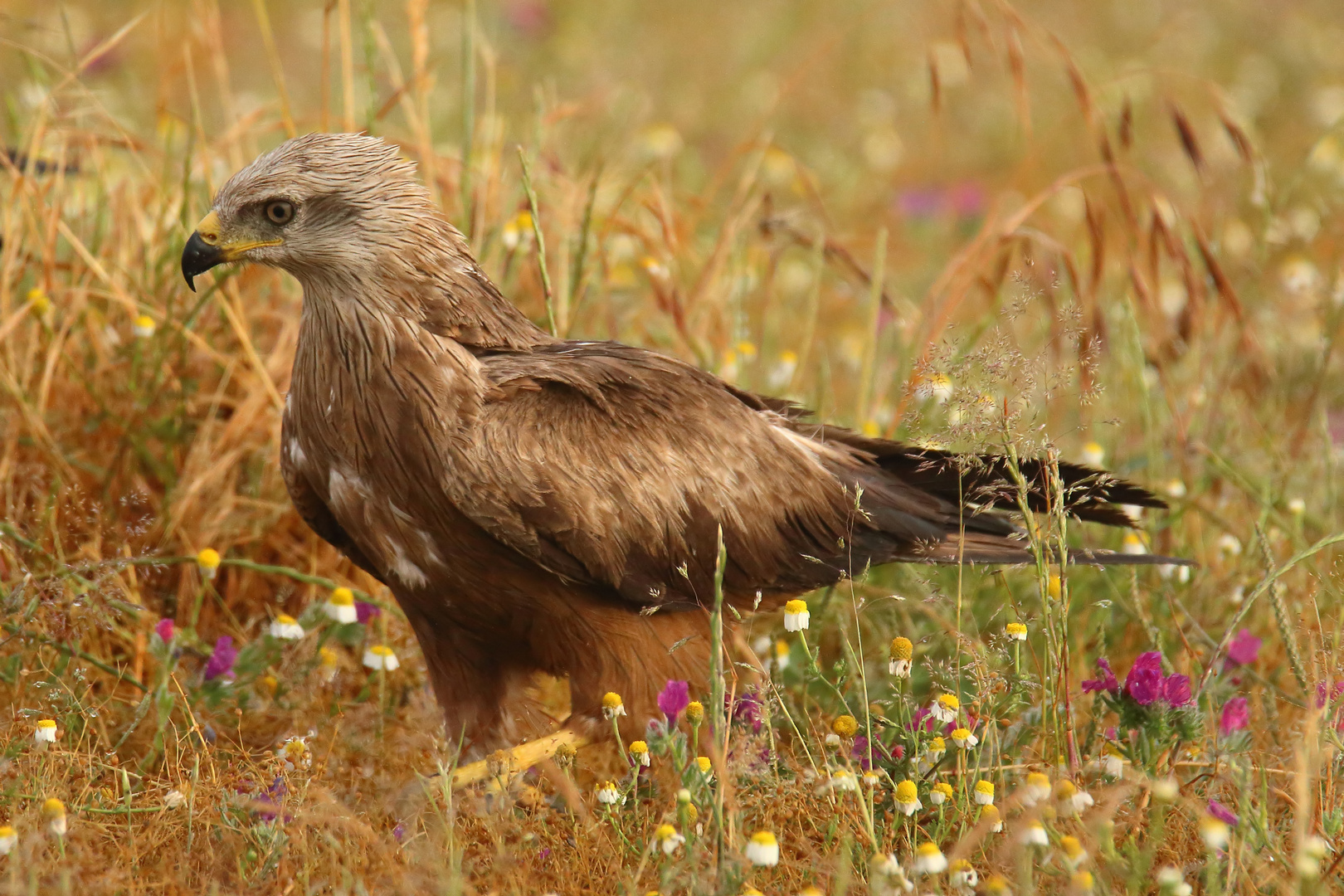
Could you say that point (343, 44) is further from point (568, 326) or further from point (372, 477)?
point (372, 477)

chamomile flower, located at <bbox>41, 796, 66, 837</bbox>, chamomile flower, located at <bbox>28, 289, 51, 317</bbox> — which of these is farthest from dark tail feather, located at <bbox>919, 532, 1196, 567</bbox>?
chamomile flower, located at <bbox>28, 289, 51, 317</bbox>

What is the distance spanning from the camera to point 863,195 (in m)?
7.99

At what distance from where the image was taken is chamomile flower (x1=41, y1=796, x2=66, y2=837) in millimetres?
2326

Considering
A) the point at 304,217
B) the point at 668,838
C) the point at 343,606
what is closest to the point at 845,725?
the point at 668,838

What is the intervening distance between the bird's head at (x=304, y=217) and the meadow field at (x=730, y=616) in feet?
1.91

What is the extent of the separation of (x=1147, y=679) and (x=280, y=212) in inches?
84.6

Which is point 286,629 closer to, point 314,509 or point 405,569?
point 314,509

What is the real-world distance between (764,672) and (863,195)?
585 cm

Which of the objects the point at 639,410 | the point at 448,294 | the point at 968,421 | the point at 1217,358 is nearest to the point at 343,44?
the point at 448,294

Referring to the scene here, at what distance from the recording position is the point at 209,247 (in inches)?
118

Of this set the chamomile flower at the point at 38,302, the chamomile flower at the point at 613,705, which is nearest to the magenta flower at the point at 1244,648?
the chamomile flower at the point at 613,705

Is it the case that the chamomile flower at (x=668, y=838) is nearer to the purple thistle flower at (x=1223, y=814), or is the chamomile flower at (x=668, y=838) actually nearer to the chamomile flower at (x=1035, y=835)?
the chamomile flower at (x=1035, y=835)

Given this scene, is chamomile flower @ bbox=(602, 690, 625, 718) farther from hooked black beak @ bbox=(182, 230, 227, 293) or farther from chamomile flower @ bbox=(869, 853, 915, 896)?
hooked black beak @ bbox=(182, 230, 227, 293)

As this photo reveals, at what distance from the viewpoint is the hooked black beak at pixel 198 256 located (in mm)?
2982
